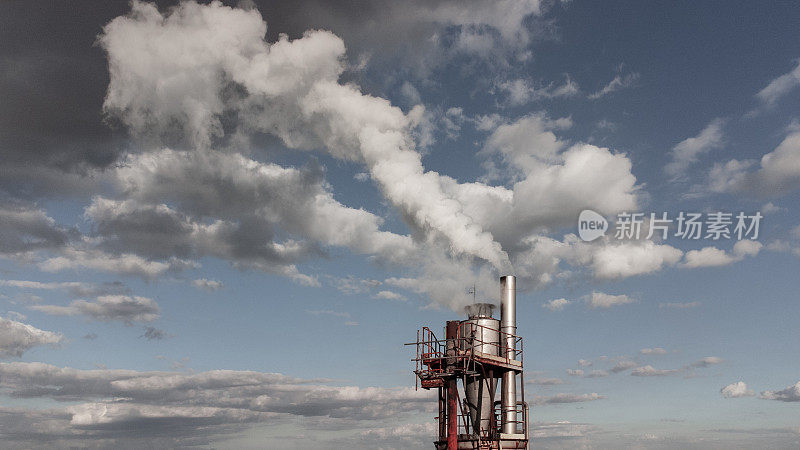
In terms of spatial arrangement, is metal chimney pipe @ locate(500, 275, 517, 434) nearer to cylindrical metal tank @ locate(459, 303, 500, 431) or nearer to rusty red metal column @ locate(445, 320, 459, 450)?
cylindrical metal tank @ locate(459, 303, 500, 431)

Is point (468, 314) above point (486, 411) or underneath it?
above

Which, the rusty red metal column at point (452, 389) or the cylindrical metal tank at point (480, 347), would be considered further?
the cylindrical metal tank at point (480, 347)

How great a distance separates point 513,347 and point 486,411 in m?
3.83

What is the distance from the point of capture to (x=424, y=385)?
3544 centimetres

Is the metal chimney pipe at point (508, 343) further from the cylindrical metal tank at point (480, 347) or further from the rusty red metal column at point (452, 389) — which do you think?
the rusty red metal column at point (452, 389)

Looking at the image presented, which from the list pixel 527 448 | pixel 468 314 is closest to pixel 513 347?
pixel 468 314

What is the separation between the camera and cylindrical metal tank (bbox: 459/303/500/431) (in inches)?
1382

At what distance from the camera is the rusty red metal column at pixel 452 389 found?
34034 millimetres

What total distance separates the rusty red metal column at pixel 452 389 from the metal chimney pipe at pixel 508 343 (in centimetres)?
274

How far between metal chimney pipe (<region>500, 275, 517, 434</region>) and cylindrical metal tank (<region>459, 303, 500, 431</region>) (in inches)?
20.4

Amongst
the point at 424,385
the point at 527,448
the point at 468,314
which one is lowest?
the point at 527,448

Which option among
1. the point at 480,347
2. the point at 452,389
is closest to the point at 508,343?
the point at 480,347

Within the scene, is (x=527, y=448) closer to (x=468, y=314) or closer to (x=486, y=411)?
(x=486, y=411)

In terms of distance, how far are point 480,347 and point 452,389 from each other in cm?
276
